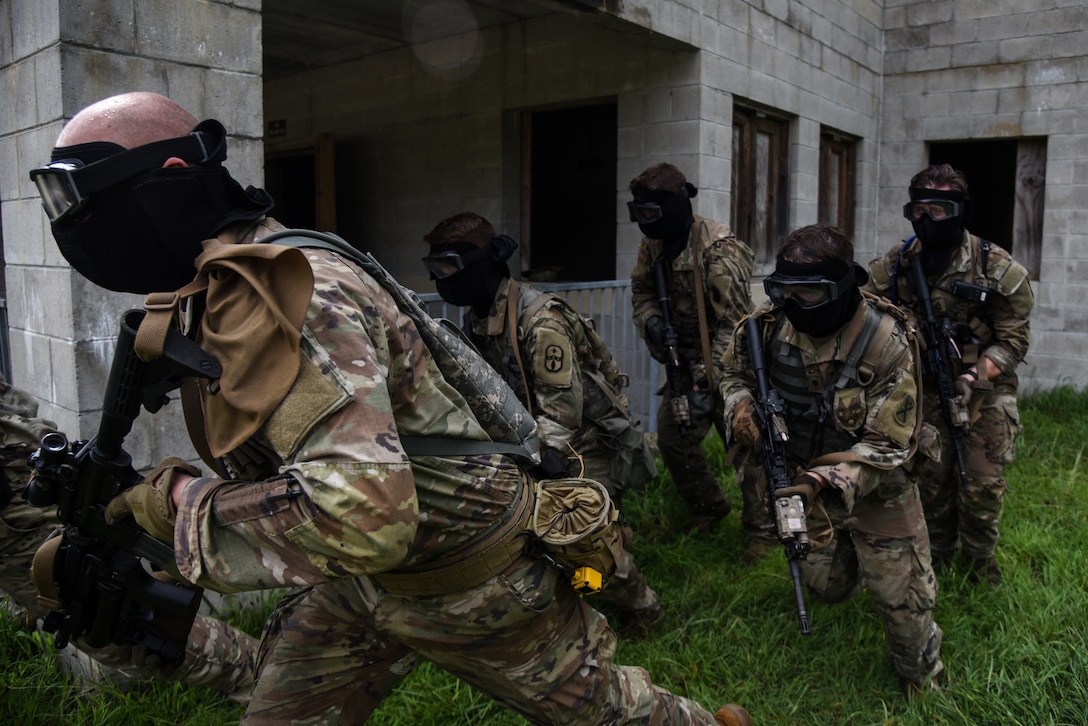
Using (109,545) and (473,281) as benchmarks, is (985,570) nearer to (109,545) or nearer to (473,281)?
(473,281)

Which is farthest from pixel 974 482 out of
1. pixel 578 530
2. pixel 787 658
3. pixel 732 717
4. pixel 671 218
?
pixel 578 530

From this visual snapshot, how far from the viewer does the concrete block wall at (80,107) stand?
2957 millimetres

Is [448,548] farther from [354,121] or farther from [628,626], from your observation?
[354,121]

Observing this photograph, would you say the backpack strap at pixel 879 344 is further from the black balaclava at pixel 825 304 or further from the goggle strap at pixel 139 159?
the goggle strap at pixel 139 159

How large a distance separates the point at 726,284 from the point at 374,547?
317 centimetres

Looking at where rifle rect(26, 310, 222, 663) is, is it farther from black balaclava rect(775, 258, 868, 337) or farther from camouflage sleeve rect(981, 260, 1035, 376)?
camouflage sleeve rect(981, 260, 1035, 376)

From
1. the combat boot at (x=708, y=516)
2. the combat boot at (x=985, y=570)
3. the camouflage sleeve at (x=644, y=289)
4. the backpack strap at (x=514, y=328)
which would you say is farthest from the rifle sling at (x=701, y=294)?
the combat boot at (x=985, y=570)

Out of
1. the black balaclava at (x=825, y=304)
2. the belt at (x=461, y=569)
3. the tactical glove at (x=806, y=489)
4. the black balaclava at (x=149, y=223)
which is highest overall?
the black balaclava at (x=149, y=223)

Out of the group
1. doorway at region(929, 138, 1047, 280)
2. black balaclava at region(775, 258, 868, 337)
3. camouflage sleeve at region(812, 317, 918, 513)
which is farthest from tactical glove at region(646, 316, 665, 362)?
doorway at region(929, 138, 1047, 280)

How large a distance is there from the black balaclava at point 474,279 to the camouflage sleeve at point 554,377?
25cm

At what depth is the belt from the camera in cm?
185

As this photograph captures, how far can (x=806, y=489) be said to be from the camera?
110 inches

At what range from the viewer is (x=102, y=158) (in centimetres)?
157

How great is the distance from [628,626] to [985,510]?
1740 mm
